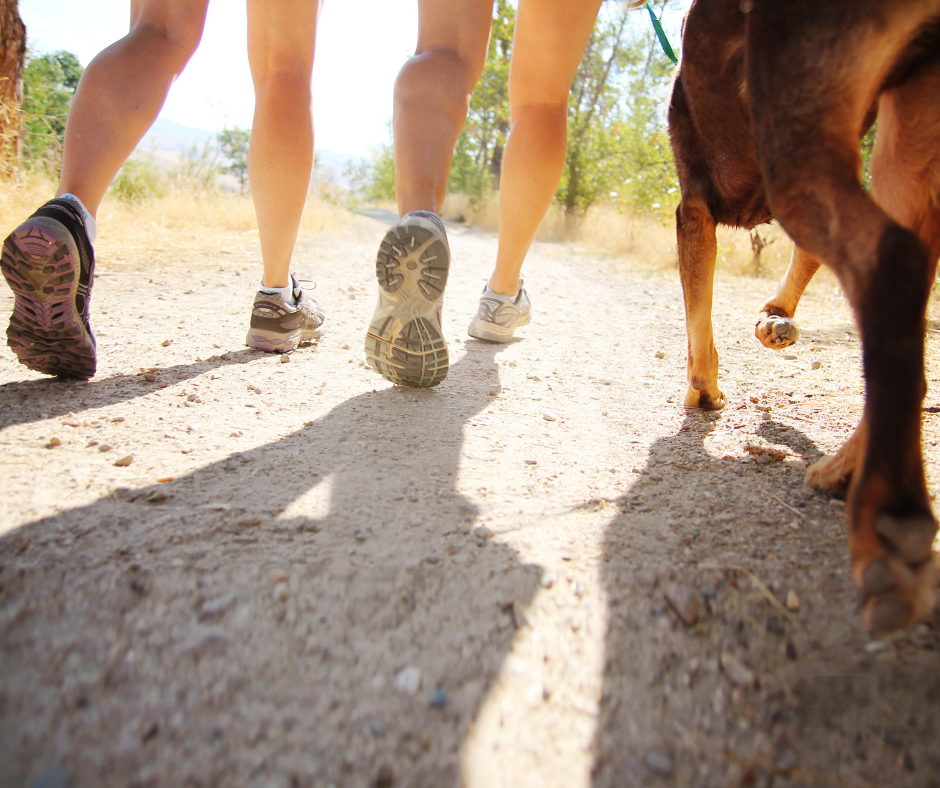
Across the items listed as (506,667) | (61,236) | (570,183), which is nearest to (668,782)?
(506,667)

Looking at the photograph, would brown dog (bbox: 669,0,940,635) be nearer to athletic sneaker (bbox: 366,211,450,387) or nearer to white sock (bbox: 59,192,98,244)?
athletic sneaker (bbox: 366,211,450,387)

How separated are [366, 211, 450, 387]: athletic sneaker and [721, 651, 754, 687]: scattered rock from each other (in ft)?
3.81

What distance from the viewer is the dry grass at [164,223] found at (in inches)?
171

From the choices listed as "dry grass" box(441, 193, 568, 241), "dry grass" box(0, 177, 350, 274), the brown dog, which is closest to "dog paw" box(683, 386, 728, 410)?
the brown dog

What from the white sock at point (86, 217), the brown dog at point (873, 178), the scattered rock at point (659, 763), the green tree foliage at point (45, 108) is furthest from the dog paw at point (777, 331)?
the green tree foliage at point (45, 108)

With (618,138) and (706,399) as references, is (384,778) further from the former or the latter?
(618,138)

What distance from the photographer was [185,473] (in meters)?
1.38

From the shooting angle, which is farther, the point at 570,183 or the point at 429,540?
the point at 570,183

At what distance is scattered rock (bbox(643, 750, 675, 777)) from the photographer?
2.35 feet

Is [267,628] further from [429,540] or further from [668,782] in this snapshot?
[668,782]

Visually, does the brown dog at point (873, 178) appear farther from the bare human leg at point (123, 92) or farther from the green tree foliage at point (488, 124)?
the green tree foliage at point (488, 124)

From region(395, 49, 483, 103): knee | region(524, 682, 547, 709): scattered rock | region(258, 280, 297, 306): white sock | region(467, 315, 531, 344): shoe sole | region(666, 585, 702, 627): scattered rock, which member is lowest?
region(524, 682, 547, 709): scattered rock

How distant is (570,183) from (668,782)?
12.2 m

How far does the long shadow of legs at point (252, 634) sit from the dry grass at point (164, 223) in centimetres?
343
